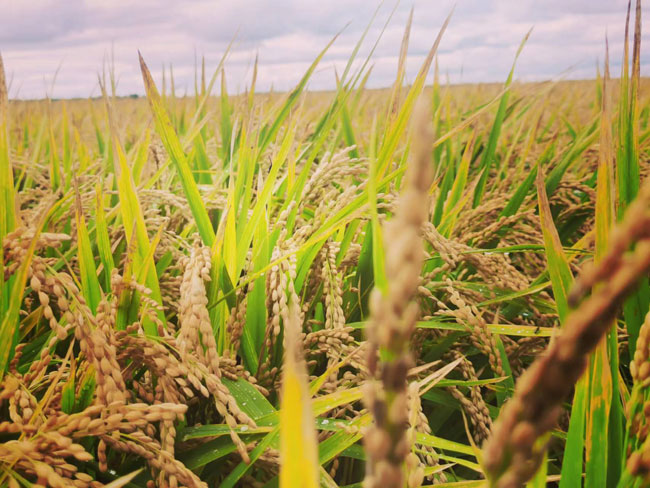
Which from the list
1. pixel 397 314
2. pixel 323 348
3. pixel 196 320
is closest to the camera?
pixel 397 314

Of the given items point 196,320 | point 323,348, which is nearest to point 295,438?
point 196,320

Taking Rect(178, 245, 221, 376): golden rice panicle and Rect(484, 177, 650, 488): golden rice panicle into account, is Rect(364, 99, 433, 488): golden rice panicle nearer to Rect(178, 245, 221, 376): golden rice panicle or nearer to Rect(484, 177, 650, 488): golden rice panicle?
Rect(484, 177, 650, 488): golden rice panicle

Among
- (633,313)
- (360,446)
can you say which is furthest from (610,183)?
(360,446)

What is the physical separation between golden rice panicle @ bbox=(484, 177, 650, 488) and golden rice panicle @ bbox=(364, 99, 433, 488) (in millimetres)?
55

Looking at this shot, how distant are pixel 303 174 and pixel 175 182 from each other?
1119 millimetres

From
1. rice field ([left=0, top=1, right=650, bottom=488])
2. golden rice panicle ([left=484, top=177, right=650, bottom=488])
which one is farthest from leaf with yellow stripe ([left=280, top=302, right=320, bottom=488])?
golden rice panicle ([left=484, top=177, right=650, bottom=488])

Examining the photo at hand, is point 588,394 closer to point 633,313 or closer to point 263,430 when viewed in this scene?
point 633,313

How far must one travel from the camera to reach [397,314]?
0.66ft

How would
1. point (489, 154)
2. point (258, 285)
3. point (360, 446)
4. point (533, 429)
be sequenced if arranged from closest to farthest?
1. point (533, 429)
2. point (360, 446)
3. point (258, 285)
4. point (489, 154)

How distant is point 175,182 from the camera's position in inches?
87.6

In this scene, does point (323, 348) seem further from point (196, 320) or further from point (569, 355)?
point (569, 355)

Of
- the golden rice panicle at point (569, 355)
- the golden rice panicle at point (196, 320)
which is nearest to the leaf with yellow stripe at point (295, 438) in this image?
the golden rice panicle at point (569, 355)

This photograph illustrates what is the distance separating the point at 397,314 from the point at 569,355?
3.4 inches

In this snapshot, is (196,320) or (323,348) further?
(323,348)
